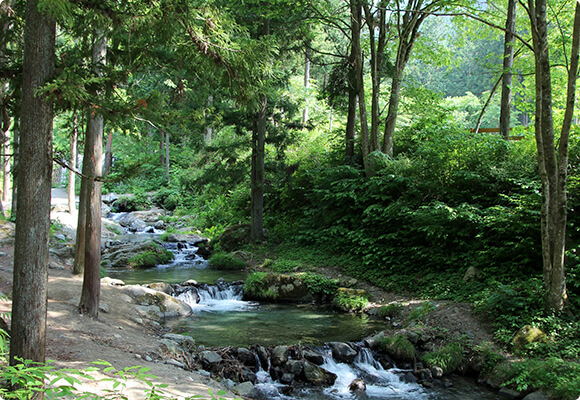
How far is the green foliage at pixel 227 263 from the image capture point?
50.0ft

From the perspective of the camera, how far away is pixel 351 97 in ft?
55.2

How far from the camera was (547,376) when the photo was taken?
6.17 metres

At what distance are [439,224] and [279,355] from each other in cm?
547

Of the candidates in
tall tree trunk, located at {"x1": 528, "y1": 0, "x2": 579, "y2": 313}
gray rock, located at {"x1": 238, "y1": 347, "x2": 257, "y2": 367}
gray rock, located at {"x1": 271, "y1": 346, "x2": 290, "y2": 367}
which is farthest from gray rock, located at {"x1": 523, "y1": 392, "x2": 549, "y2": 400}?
gray rock, located at {"x1": 238, "y1": 347, "x2": 257, "y2": 367}

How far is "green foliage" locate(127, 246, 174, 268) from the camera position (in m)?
15.6

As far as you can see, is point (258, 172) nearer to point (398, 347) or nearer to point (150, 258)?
point (150, 258)

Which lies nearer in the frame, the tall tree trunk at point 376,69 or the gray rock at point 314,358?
the gray rock at point 314,358

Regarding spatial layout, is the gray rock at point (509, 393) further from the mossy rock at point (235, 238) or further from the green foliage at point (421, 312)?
the mossy rock at point (235, 238)

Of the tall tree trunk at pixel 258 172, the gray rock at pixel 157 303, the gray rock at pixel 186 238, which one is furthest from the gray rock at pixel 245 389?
the gray rock at pixel 186 238

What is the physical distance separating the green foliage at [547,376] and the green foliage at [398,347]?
1.42 m

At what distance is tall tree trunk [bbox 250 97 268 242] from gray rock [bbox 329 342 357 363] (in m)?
9.80

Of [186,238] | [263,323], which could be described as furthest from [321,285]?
[186,238]

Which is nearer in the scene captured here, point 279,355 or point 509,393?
→ point 509,393

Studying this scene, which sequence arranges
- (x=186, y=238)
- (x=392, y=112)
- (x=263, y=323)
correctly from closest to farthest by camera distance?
(x=263, y=323)
(x=392, y=112)
(x=186, y=238)
